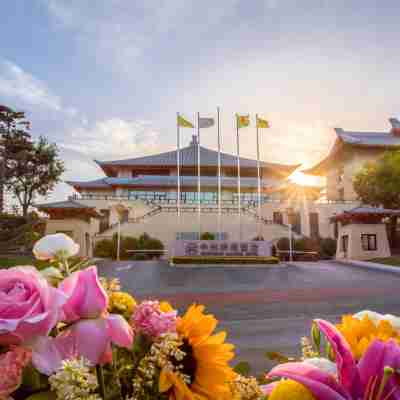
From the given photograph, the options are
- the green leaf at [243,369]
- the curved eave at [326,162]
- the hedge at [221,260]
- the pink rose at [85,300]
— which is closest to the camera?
the pink rose at [85,300]

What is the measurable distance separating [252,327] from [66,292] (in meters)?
6.49

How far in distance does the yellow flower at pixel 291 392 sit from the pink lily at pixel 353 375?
0.04ft

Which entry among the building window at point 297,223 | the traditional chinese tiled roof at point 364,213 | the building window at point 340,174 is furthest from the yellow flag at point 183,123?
the building window at point 340,174

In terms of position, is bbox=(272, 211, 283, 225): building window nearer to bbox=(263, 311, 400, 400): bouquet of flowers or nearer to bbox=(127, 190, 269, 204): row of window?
bbox=(127, 190, 269, 204): row of window

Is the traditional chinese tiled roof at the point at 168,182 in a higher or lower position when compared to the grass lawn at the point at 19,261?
higher

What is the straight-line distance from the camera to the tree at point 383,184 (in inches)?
955

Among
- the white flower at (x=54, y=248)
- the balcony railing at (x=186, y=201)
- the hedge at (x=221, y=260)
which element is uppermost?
the balcony railing at (x=186, y=201)

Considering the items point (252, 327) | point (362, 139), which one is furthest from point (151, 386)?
point (362, 139)

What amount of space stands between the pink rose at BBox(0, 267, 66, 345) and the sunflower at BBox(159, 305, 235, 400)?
0.29 metres

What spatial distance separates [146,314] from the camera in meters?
0.77

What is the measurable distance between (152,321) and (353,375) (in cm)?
38

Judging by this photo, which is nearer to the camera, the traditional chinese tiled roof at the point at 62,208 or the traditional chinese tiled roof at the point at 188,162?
the traditional chinese tiled roof at the point at 62,208

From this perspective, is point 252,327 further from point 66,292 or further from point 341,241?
point 341,241

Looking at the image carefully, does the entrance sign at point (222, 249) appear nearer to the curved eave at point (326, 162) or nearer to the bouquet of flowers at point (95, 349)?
the curved eave at point (326, 162)
